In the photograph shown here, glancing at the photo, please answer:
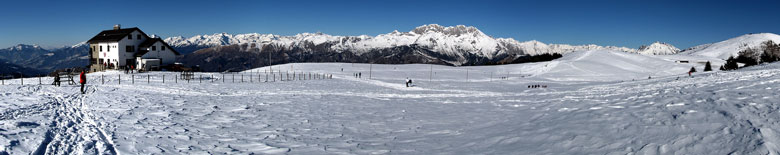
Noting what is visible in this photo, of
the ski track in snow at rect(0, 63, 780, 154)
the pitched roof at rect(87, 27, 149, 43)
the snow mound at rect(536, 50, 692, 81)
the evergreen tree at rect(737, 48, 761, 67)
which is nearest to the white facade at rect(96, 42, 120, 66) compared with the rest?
the pitched roof at rect(87, 27, 149, 43)

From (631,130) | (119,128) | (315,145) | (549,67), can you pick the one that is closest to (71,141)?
(119,128)

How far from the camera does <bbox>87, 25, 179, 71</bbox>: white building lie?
66.4 meters

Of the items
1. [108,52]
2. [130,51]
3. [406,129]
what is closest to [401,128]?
[406,129]

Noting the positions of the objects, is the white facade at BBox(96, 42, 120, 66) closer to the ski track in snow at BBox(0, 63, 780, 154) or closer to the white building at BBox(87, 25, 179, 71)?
the white building at BBox(87, 25, 179, 71)

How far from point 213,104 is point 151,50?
49901mm

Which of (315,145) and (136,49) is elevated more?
(136,49)

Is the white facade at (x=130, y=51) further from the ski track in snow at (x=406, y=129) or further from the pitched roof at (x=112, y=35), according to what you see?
the ski track in snow at (x=406, y=129)

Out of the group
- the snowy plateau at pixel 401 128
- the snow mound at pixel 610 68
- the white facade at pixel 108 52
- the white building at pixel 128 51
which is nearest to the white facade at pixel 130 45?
the white building at pixel 128 51

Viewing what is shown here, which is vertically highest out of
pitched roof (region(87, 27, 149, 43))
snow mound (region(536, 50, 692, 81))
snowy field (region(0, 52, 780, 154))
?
pitched roof (region(87, 27, 149, 43))

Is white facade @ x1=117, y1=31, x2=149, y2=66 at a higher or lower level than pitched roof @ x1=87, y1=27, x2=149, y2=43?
lower

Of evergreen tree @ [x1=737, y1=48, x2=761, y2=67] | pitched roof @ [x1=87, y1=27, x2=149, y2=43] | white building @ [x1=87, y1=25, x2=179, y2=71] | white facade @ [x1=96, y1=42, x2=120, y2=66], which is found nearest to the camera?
white building @ [x1=87, y1=25, x2=179, y2=71]

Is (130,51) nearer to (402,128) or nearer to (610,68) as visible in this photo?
(402,128)

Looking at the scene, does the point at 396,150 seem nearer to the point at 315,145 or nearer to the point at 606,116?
the point at 315,145

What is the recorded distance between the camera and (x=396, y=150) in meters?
13.9
